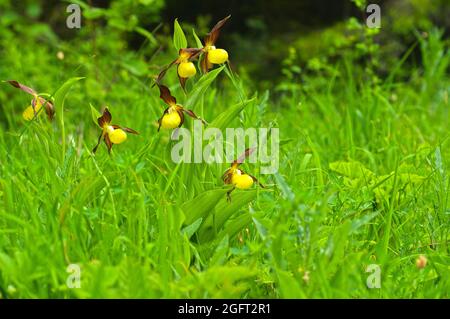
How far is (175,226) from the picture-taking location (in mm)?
1652

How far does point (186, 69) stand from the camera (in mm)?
1794

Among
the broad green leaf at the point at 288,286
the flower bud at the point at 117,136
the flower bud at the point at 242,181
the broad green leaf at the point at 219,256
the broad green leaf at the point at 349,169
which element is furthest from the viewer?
the broad green leaf at the point at 349,169

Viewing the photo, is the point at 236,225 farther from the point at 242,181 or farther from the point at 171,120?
the point at 171,120

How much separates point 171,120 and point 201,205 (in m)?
0.21

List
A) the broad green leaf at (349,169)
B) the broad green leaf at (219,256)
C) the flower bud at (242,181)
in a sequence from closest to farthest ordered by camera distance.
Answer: the broad green leaf at (219,256) → the flower bud at (242,181) → the broad green leaf at (349,169)

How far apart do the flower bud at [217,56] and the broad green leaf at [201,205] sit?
318mm

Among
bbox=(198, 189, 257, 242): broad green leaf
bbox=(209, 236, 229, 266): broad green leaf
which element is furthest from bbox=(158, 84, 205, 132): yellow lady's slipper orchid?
bbox=(209, 236, 229, 266): broad green leaf

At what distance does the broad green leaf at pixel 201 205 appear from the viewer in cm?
176

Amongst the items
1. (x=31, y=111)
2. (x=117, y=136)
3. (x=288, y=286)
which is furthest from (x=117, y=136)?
(x=288, y=286)

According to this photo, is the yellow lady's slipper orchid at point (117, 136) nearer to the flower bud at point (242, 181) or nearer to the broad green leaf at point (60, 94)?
the broad green leaf at point (60, 94)

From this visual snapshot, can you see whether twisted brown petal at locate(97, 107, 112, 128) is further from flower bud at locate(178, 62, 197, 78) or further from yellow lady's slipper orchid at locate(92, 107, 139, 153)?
flower bud at locate(178, 62, 197, 78)

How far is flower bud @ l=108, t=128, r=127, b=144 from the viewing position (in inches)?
72.7

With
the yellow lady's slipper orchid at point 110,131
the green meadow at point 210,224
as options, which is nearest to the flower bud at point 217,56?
the green meadow at point 210,224
